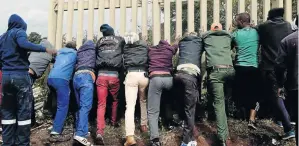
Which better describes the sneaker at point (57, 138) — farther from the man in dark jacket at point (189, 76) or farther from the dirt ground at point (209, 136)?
the man in dark jacket at point (189, 76)

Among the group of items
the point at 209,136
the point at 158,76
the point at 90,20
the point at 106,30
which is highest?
the point at 90,20

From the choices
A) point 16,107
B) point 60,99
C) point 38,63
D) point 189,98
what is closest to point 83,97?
point 60,99

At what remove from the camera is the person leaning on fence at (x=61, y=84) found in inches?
253

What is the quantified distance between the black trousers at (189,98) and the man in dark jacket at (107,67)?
1140 mm

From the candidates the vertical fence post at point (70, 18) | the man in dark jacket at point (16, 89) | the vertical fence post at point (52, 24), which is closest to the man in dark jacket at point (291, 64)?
the man in dark jacket at point (16, 89)

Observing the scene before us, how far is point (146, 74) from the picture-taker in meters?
6.54

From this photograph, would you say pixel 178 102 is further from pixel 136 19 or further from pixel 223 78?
pixel 136 19

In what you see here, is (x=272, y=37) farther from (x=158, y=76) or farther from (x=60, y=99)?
(x=60, y=99)

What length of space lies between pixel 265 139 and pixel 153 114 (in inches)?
74.3

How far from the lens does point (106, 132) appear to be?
6.73 metres

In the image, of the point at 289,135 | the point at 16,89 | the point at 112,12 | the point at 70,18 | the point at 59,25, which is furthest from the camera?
the point at 59,25

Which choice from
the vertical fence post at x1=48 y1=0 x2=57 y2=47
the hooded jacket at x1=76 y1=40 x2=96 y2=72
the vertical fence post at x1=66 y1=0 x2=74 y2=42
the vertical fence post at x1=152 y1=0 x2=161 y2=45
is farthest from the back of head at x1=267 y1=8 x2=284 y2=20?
the vertical fence post at x1=48 y1=0 x2=57 y2=47

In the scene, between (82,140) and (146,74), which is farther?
(146,74)

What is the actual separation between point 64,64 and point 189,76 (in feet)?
7.45
